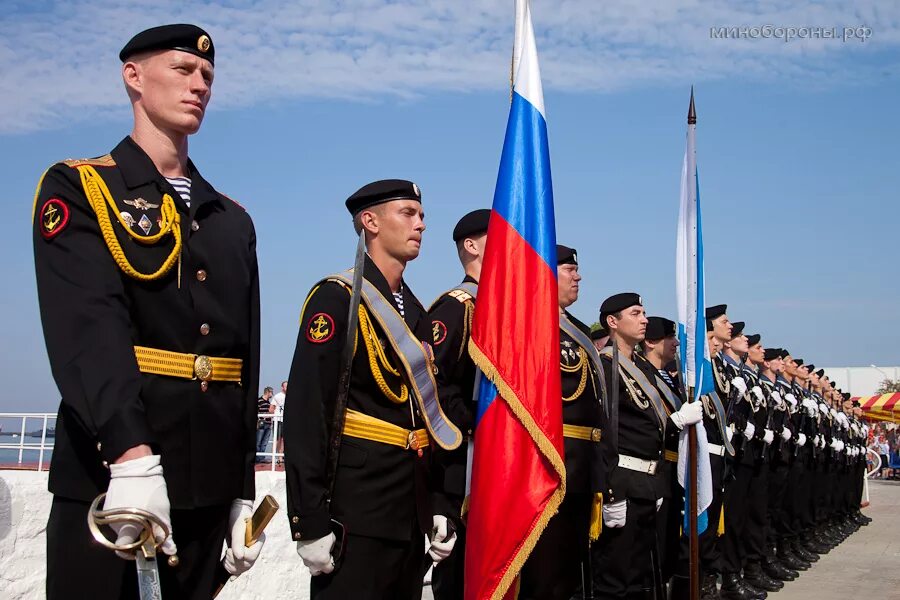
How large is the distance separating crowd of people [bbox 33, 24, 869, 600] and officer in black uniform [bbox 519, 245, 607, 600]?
0.5 inches

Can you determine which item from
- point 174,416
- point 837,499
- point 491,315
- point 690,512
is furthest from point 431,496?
point 837,499

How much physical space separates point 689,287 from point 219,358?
13.1 feet

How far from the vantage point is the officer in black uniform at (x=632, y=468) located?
6184mm

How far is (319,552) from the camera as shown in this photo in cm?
346

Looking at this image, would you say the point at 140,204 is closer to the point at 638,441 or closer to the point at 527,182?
the point at 527,182

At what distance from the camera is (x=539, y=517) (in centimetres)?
422

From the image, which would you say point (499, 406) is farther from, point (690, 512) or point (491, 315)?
point (690, 512)

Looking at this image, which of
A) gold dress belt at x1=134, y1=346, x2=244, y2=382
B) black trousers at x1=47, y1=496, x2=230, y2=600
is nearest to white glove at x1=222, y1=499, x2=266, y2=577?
black trousers at x1=47, y1=496, x2=230, y2=600

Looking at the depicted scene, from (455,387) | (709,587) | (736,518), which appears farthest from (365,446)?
(736,518)

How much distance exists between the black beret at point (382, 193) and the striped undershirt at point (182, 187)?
1460 millimetres

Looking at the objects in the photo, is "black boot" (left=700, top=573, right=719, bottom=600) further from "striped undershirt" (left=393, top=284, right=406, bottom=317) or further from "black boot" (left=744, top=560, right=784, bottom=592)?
"striped undershirt" (left=393, top=284, right=406, bottom=317)

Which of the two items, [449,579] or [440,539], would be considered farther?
[449,579]

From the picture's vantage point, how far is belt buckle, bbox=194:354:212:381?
8.77ft

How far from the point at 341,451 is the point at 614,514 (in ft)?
8.49
